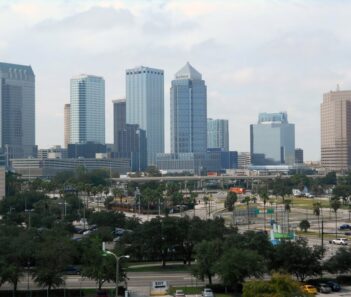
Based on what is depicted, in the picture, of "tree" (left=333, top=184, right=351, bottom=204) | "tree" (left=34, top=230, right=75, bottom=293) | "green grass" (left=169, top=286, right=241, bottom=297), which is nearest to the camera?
"tree" (left=34, top=230, right=75, bottom=293)

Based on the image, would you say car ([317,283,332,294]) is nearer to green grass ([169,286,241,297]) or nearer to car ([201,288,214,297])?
green grass ([169,286,241,297])

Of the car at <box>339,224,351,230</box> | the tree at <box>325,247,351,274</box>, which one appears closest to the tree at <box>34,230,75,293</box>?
the tree at <box>325,247,351,274</box>

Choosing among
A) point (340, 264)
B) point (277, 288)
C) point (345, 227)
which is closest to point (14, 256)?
point (277, 288)

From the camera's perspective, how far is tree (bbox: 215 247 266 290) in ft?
152

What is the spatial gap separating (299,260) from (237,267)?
5.39 metres

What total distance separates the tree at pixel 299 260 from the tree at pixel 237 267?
2.91 meters

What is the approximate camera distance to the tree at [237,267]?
46.2 metres

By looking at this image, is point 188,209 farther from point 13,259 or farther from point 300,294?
point 300,294

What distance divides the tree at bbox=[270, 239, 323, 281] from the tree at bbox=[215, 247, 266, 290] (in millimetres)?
2906

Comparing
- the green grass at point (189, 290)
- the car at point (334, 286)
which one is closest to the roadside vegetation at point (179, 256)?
the green grass at point (189, 290)

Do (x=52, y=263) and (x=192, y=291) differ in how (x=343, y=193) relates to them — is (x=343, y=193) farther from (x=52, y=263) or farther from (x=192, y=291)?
(x=52, y=263)

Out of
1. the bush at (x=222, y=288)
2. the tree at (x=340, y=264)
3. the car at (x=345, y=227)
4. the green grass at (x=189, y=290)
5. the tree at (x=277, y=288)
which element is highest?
the tree at (x=277, y=288)

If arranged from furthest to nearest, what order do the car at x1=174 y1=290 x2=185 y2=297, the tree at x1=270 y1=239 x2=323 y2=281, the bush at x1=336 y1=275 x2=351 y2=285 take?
1. the bush at x1=336 y1=275 x2=351 y2=285
2. the tree at x1=270 y1=239 x2=323 y2=281
3. the car at x1=174 y1=290 x2=185 y2=297

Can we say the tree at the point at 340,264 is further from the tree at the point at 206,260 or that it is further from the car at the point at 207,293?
the car at the point at 207,293
